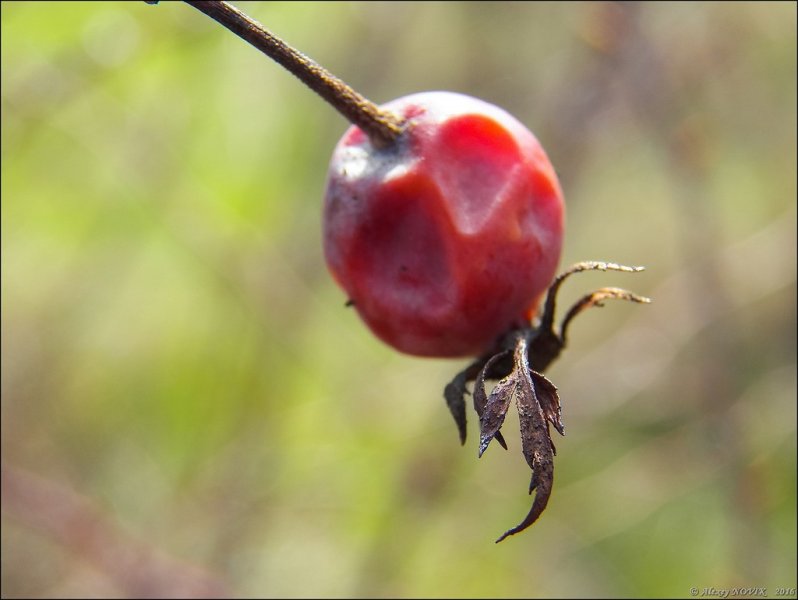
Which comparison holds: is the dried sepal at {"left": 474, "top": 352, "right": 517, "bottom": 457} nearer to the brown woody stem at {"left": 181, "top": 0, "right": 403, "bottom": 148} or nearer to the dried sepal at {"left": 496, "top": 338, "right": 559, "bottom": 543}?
the dried sepal at {"left": 496, "top": 338, "right": 559, "bottom": 543}

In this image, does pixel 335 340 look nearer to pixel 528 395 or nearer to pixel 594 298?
pixel 594 298

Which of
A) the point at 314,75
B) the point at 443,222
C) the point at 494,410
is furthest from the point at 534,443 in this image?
the point at 314,75

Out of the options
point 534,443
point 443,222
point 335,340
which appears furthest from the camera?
point 335,340

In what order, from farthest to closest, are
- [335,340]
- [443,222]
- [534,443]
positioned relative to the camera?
[335,340]
[443,222]
[534,443]

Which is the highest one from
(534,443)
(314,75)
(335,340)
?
(314,75)

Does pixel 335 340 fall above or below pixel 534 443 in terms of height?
below

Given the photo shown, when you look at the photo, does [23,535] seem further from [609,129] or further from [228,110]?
[609,129]

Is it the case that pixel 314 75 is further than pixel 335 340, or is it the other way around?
pixel 335 340
